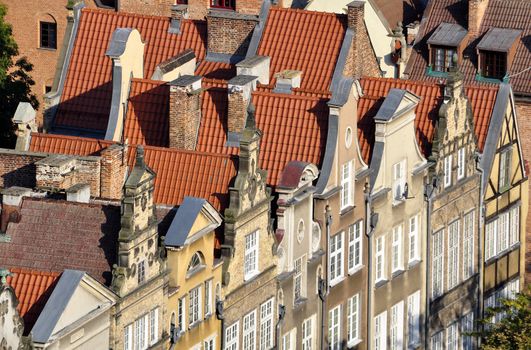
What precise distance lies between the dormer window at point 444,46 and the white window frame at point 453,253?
17.6 meters

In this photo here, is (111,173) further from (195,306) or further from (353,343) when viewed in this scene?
(353,343)

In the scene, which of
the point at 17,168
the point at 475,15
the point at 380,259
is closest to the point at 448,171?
the point at 380,259

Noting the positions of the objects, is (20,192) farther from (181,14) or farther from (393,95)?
(181,14)

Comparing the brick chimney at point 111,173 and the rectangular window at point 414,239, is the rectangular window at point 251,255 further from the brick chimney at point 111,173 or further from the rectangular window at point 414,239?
the rectangular window at point 414,239

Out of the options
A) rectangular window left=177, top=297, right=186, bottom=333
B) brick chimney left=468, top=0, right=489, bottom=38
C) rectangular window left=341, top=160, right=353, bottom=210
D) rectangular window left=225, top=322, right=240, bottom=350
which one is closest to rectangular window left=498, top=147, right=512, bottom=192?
brick chimney left=468, top=0, right=489, bottom=38

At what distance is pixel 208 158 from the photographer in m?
91.8

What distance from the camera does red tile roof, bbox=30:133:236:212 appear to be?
298 feet

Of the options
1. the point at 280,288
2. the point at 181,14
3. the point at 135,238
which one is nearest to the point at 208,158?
the point at 280,288

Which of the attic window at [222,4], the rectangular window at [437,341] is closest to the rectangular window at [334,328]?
the rectangular window at [437,341]

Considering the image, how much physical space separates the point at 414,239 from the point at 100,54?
49.5 feet

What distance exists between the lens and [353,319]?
325 ft

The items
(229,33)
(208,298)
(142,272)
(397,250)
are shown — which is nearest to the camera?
(142,272)

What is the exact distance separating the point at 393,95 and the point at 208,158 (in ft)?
33.6

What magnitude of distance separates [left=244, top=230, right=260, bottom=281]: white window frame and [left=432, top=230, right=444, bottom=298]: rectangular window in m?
15.8
